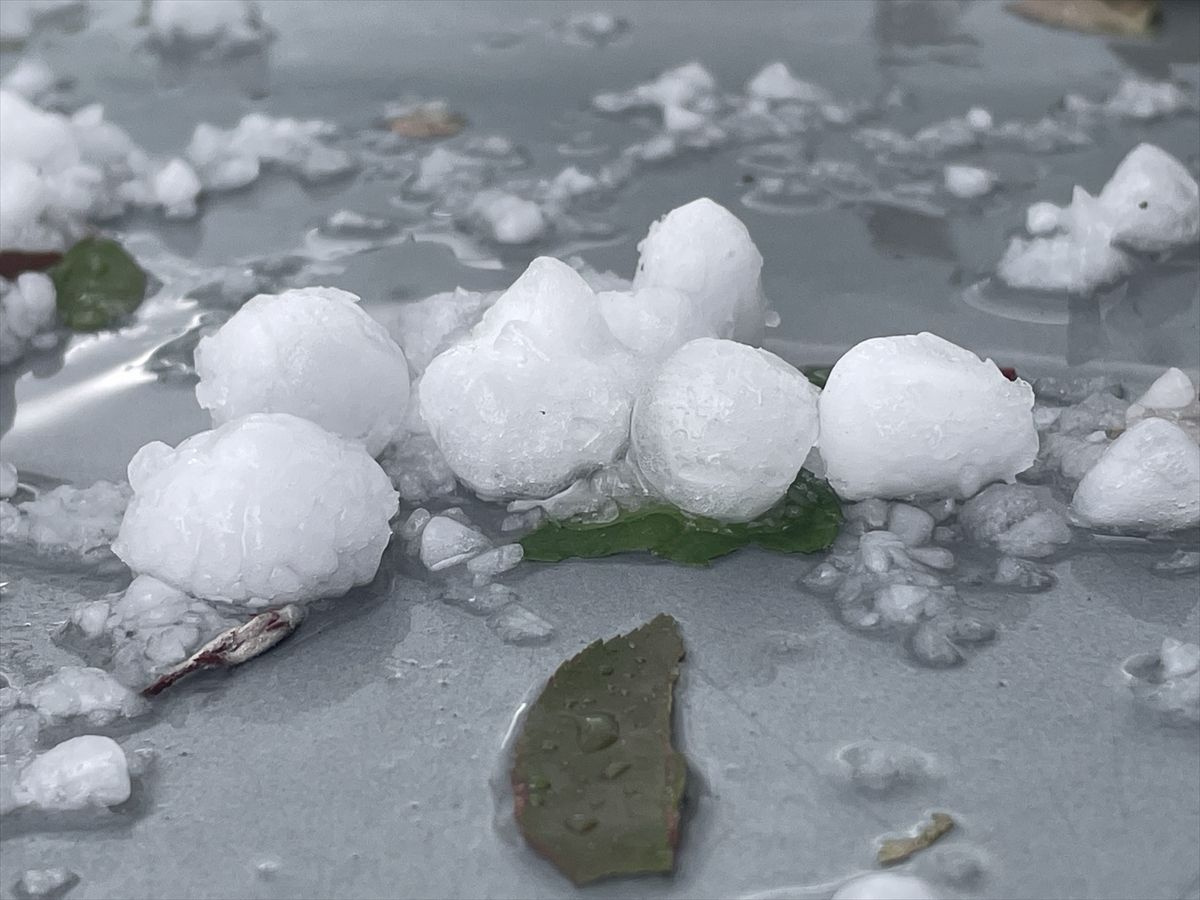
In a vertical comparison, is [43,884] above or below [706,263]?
below

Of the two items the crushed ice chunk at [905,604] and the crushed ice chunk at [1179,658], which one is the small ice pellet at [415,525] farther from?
the crushed ice chunk at [1179,658]

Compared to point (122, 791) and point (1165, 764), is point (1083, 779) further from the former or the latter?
point (122, 791)

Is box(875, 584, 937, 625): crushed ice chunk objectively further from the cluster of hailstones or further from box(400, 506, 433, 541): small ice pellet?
box(400, 506, 433, 541): small ice pellet

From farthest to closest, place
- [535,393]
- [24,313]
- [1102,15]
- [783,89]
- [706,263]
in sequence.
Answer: [1102,15]
[783,89]
[24,313]
[706,263]
[535,393]

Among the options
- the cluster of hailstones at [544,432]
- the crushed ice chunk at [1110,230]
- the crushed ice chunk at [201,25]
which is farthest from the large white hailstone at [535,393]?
the crushed ice chunk at [201,25]

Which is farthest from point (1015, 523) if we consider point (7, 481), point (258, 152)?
point (258, 152)

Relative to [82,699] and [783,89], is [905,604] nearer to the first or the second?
[82,699]
